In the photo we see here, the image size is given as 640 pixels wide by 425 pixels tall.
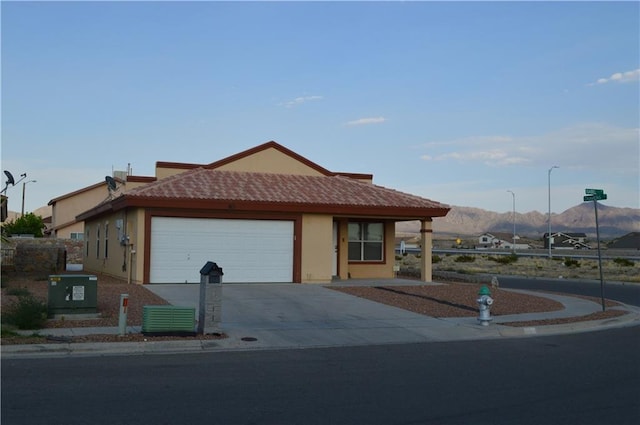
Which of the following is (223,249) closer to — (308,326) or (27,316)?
(308,326)

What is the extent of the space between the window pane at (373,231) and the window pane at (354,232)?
1.12ft

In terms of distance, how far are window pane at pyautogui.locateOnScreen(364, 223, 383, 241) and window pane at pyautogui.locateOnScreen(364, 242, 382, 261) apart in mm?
208

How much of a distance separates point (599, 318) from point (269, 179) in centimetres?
1408

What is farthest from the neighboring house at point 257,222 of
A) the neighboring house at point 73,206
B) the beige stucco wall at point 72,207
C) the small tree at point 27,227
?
the small tree at point 27,227

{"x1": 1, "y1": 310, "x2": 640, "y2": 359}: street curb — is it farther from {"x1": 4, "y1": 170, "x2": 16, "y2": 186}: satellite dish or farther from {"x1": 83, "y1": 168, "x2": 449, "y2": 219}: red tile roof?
{"x1": 4, "y1": 170, "x2": 16, "y2": 186}: satellite dish

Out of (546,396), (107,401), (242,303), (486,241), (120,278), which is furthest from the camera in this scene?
(486,241)

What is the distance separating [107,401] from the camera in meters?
8.50

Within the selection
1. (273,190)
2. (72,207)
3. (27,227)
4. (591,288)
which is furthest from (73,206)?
(591,288)

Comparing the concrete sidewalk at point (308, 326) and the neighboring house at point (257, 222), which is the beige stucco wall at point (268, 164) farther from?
the concrete sidewalk at point (308, 326)

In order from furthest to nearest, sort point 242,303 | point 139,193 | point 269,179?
point 269,179 → point 139,193 → point 242,303

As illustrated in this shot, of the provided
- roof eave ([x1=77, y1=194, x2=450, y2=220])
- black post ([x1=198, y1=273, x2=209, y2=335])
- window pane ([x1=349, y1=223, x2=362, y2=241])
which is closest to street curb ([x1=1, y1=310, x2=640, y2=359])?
black post ([x1=198, y1=273, x2=209, y2=335])

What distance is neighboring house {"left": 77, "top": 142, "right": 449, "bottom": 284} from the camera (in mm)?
23656

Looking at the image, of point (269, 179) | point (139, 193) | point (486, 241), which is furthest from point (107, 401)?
point (486, 241)

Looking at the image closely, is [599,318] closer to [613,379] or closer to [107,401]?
[613,379]
